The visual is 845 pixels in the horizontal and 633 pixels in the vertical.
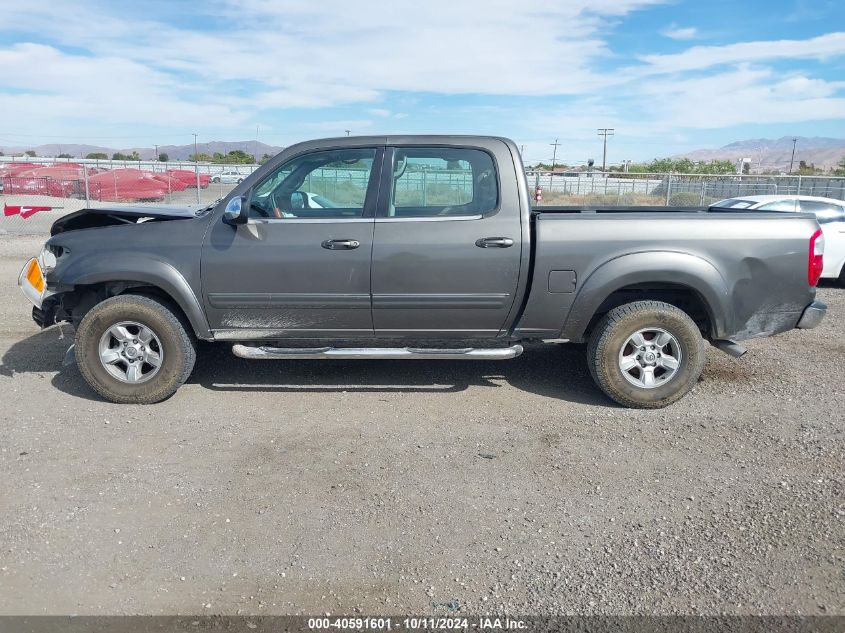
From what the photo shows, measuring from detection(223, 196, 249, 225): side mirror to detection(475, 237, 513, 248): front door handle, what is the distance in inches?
64.6

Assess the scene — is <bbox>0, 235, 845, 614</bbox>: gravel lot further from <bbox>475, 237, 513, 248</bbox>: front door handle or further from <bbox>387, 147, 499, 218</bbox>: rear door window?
<bbox>387, 147, 499, 218</bbox>: rear door window

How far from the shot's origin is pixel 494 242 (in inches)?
193

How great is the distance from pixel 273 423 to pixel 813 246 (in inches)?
157

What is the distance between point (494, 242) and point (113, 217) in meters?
2.95

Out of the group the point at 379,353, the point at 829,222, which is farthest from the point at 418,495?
the point at 829,222

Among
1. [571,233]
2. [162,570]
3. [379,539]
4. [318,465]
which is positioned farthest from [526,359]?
[162,570]

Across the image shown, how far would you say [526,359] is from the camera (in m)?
6.40

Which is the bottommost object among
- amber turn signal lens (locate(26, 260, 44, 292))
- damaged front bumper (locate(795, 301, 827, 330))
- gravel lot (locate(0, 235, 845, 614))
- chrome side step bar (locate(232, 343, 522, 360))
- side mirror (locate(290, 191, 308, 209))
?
gravel lot (locate(0, 235, 845, 614))

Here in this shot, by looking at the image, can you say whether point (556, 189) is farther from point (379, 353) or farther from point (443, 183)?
point (379, 353)

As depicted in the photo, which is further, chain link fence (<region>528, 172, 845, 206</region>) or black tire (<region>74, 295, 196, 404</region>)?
chain link fence (<region>528, 172, 845, 206</region>)

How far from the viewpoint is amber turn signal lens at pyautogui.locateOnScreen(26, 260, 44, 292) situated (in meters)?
5.21

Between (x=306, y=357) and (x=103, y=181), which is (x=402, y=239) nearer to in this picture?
(x=306, y=357)

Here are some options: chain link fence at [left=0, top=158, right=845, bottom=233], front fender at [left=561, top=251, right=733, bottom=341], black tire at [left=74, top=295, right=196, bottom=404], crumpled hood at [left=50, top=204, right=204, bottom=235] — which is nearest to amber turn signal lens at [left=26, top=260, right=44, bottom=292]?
crumpled hood at [left=50, top=204, right=204, bottom=235]

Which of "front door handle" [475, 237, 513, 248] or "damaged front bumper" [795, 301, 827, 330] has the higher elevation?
"front door handle" [475, 237, 513, 248]
